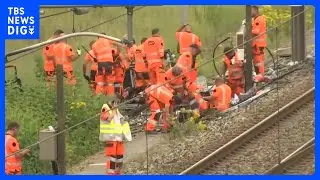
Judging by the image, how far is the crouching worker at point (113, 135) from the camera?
27.8 ft

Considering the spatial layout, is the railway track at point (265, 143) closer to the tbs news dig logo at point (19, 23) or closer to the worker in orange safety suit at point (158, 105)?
the worker in orange safety suit at point (158, 105)

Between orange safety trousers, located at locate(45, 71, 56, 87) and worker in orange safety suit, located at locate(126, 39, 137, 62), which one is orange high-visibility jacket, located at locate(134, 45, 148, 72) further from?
orange safety trousers, located at locate(45, 71, 56, 87)

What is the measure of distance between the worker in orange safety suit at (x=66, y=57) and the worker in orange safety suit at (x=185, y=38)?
3.02ft

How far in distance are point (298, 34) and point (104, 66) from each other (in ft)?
5.97

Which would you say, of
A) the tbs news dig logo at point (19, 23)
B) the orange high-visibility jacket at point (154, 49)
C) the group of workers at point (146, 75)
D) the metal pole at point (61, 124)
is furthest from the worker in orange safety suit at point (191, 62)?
the tbs news dig logo at point (19, 23)

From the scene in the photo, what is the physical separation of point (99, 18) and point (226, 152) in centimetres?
182

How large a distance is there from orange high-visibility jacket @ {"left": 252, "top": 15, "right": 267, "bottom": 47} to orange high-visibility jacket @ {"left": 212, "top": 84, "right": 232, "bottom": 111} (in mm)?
608

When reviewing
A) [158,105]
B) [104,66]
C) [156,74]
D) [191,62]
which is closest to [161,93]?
[158,105]

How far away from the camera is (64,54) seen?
8.50m

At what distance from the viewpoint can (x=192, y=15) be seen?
8086 millimetres

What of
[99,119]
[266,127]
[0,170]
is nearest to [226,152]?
[266,127]

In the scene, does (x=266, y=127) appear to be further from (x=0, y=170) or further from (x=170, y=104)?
(x=0, y=170)

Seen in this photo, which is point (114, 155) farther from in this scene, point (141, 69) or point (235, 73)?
point (235, 73)

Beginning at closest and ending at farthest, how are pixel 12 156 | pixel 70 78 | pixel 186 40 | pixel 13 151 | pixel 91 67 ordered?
pixel 12 156, pixel 13 151, pixel 186 40, pixel 70 78, pixel 91 67
